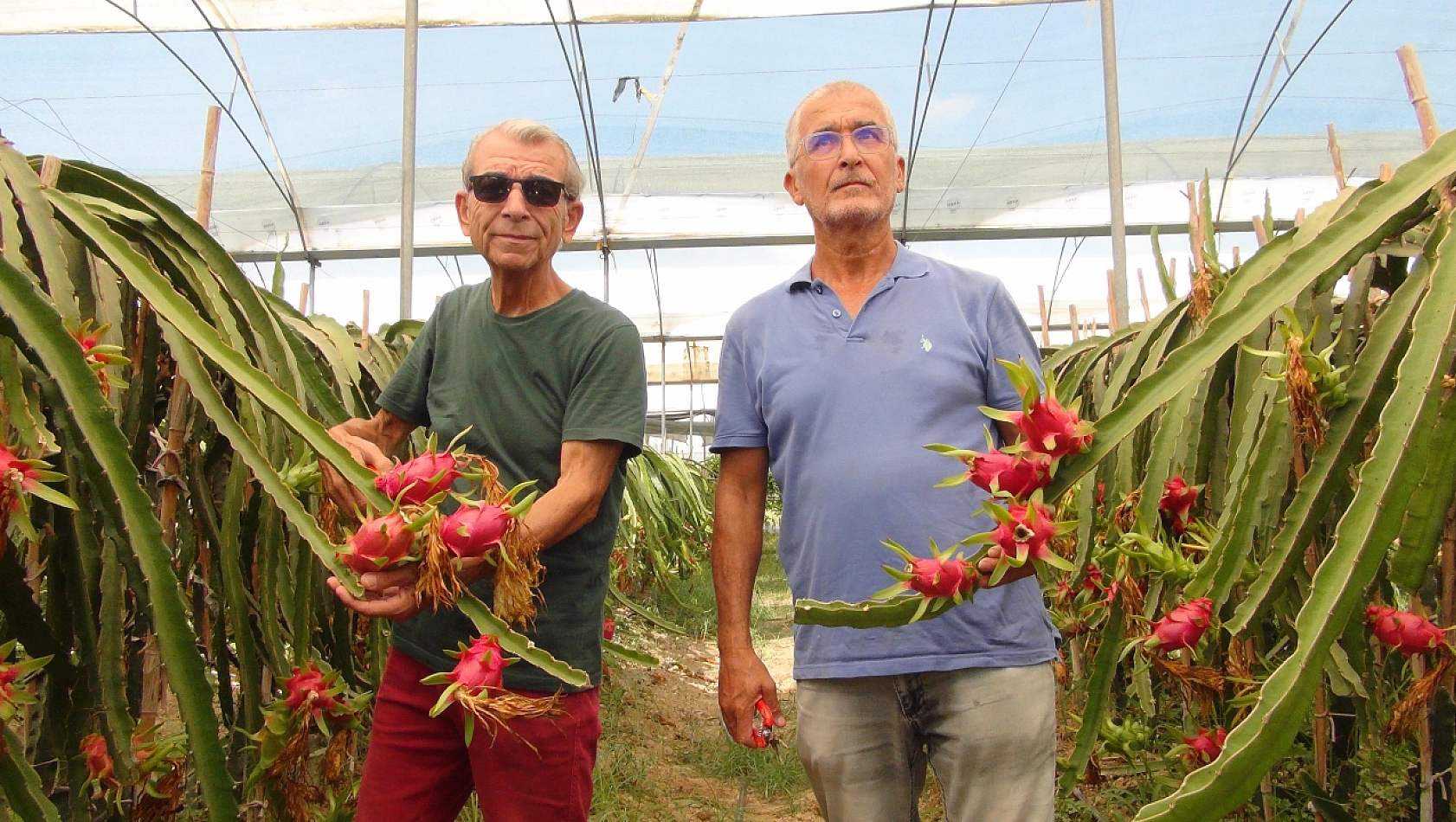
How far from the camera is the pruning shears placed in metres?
1.57

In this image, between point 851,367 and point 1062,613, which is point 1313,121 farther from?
point 851,367

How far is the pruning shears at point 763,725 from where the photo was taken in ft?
5.16

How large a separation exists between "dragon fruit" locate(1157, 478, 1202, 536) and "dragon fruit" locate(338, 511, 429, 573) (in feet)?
2.55

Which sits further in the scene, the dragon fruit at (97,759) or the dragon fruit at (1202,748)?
the dragon fruit at (1202,748)

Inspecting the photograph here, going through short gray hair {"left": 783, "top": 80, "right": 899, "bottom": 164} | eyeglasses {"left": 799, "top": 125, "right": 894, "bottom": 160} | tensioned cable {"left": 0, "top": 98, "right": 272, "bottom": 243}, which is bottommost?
eyeglasses {"left": 799, "top": 125, "right": 894, "bottom": 160}

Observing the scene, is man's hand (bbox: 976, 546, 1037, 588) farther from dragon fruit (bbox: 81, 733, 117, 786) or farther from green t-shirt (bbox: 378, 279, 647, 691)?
dragon fruit (bbox: 81, 733, 117, 786)

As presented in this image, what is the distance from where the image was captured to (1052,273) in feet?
33.6

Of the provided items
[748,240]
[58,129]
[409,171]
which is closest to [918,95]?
[748,240]

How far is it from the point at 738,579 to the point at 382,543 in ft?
2.66

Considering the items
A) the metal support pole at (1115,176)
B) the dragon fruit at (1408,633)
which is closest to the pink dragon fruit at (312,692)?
the dragon fruit at (1408,633)

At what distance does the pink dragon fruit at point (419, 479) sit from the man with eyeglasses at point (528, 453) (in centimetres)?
41

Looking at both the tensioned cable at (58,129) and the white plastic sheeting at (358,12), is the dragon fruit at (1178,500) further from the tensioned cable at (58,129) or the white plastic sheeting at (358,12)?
the tensioned cable at (58,129)

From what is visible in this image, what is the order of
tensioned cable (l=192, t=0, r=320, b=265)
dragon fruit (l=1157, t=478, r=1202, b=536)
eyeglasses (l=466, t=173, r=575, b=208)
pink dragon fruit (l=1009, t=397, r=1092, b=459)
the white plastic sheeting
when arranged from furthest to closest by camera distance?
1. tensioned cable (l=192, t=0, r=320, b=265)
2. the white plastic sheeting
3. eyeglasses (l=466, t=173, r=575, b=208)
4. dragon fruit (l=1157, t=478, r=1202, b=536)
5. pink dragon fruit (l=1009, t=397, r=1092, b=459)

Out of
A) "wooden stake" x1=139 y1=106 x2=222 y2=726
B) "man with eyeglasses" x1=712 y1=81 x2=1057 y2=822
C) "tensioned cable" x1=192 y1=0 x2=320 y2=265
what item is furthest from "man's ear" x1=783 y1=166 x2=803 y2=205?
"tensioned cable" x1=192 y1=0 x2=320 y2=265
